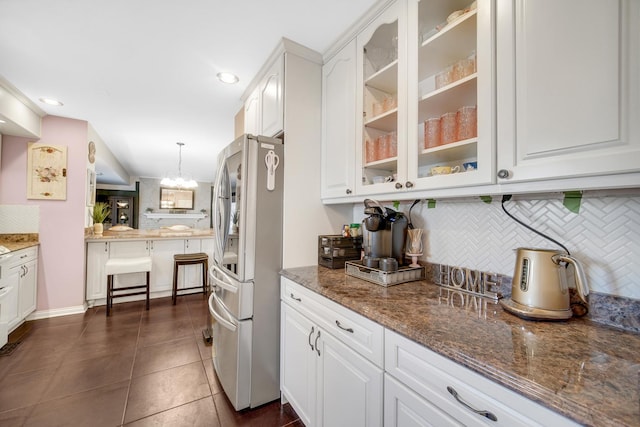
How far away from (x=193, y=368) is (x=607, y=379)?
2.38m

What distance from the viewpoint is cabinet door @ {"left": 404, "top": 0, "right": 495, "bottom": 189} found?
95 cm

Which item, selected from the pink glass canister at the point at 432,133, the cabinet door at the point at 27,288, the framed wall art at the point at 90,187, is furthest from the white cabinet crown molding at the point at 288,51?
the cabinet door at the point at 27,288

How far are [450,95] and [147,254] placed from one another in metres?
4.06

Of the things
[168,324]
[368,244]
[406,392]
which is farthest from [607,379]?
[168,324]

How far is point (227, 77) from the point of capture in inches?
84.7

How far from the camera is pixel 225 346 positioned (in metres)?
1.72

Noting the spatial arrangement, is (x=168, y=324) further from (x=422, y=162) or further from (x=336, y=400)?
(x=422, y=162)

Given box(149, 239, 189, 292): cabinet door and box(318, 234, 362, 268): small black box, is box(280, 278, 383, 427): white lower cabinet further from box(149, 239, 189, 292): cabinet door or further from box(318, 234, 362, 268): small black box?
box(149, 239, 189, 292): cabinet door

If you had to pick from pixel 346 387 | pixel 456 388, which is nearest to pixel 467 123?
pixel 456 388

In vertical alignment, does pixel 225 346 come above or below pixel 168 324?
above

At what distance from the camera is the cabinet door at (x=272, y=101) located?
69.6 inches

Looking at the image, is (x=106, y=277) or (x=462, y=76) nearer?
(x=462, y=76)

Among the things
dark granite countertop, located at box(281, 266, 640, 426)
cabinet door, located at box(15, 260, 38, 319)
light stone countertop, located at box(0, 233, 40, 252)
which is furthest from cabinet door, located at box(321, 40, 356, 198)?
light stone countertop, located at box(0, 233, 40, 252)

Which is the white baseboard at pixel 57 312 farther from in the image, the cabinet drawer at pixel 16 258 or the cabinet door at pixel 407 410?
the cabinet door at pixel 407 410
